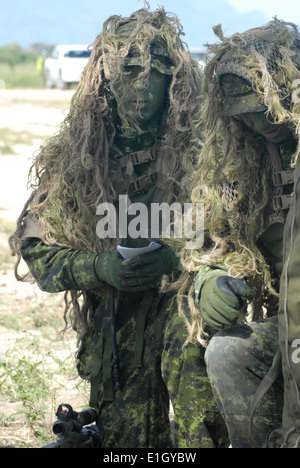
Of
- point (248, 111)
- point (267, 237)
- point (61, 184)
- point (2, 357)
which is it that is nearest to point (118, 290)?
point (61, 184)

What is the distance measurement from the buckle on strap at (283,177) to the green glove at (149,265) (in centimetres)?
56

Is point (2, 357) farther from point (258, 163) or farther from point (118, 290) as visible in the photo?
point (258, 163)

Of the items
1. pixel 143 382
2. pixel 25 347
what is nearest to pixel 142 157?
pixel 143 382

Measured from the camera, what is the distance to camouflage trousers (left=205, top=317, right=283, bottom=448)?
2594 millimetres

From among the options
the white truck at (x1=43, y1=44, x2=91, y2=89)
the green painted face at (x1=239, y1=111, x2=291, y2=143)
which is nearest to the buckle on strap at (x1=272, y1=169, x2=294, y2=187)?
the green painted face at (x1=239, y1=111, x2=291, y2=143)

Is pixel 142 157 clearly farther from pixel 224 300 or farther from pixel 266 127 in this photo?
pixel 224 300

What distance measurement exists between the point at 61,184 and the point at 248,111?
1.06m

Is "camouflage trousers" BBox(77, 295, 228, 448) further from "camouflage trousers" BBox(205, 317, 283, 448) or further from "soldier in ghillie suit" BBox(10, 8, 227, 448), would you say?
"camouflage trousers" BBox(205, 317, 283, 448)

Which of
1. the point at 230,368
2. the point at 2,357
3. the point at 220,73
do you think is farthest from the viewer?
the point at 2,357

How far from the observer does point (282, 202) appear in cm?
284

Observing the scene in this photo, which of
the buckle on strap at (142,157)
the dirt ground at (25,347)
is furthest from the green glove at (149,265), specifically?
the dirt ground at (25,347)

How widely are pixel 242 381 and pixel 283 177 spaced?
724mm

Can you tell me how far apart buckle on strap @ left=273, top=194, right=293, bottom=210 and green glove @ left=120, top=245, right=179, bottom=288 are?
1.71 feet
